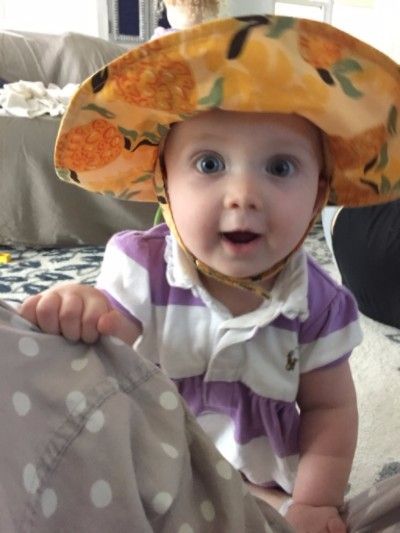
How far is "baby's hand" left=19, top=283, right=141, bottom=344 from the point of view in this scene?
367 millimetres

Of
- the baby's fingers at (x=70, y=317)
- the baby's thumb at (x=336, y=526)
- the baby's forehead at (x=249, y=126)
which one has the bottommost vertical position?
the baby's thumb at (x=336, y=526)

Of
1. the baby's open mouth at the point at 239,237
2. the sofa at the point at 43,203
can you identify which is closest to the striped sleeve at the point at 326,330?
the baby's open mouth at the point at 239,237

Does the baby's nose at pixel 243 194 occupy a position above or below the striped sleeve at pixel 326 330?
above

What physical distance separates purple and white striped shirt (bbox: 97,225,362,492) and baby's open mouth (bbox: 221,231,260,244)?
0.25 feet

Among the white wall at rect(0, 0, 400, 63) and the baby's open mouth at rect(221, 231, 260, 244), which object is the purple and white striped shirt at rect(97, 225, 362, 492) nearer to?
the baby's open mouth at rect(221, 231, 260, 244)

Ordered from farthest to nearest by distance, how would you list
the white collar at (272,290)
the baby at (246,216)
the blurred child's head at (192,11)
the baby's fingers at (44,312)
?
the blurred child's head at (192,11) → the white collar at (272,290) → the baby at (246,216) → the baby's fingers at (44,312)

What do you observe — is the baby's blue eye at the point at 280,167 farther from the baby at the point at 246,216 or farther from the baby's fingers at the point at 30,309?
the baby's fingers at the point at 30,309

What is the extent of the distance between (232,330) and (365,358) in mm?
504

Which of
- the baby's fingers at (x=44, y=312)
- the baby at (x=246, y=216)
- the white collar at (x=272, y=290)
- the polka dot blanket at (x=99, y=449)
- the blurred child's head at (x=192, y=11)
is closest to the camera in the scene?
the polka dot blanket at (x=99, y=449)

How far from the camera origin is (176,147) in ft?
1.85

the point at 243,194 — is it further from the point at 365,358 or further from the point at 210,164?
the point at 365,358

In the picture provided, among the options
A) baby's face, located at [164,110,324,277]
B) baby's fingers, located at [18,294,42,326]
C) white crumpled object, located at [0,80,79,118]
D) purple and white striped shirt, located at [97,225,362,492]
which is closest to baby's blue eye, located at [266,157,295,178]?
baby's face, located at [164,110,324,277]

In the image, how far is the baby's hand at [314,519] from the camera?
57 cm

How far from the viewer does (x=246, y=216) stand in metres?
0.51
